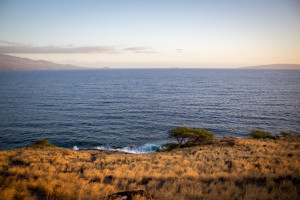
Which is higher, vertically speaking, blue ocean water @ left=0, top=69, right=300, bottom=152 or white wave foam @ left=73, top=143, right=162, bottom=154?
blue ocean water @ left=0, top=69, right=300, bottom=152

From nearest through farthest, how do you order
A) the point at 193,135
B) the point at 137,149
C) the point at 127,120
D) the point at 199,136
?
the point at 193,135 → the point at 199,136 → the point at 137,149 → the point at 127,120

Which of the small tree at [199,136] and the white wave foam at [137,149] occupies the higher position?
the small tree at [199,136]

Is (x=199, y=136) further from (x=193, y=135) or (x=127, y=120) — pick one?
(x=127, y=120)

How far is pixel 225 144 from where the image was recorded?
85.3ft

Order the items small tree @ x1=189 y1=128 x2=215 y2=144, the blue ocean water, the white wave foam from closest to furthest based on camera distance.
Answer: small tree @ x1=189 y1=128 x2=215 y2=144 → the white wave foam → the blue ocean water

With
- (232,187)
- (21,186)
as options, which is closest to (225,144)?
(232,187)

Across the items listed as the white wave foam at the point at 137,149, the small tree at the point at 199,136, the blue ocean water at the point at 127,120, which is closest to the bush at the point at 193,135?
the small tree at the point at 199,136

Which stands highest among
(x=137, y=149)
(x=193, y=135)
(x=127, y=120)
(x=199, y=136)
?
(x=193, y=135)

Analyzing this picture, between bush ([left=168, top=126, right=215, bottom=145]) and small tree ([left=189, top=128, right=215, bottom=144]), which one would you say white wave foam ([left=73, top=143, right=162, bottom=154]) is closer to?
bush ([left=168, top=126, right=215, bottom=145])

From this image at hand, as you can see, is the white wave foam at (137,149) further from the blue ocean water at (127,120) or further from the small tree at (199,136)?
the small tree at (199,136)

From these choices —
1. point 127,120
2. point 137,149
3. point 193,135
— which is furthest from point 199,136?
point 127,120

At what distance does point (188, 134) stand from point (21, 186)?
24.5m

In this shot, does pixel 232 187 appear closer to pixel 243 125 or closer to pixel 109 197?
pixel 109 197

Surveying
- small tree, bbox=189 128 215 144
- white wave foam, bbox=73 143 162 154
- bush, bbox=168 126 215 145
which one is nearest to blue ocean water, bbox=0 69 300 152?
white wave foam, bbox=73 143 162 154
